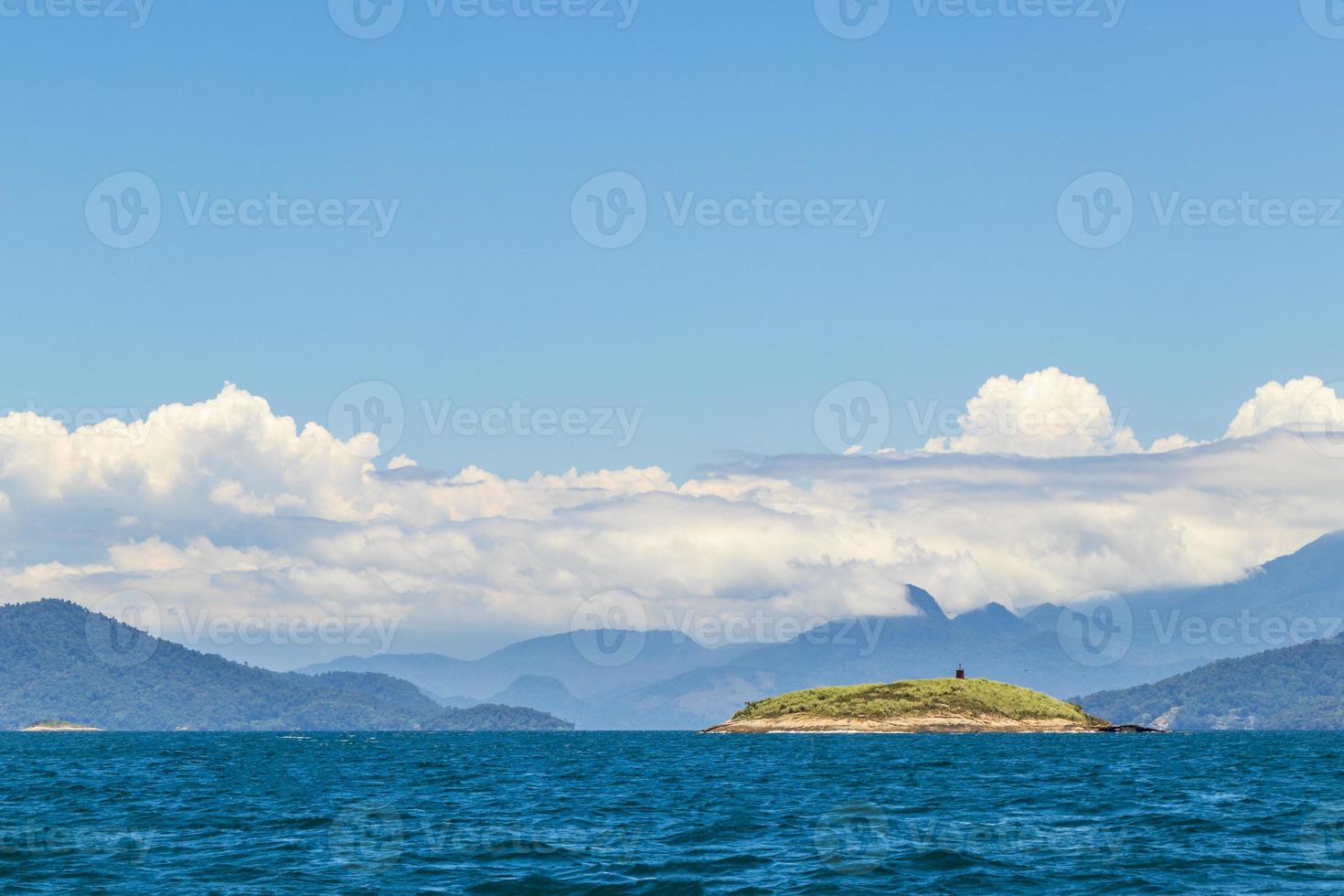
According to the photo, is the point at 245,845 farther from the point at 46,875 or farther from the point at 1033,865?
the point at 1033,865

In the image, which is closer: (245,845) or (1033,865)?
(1033,865)

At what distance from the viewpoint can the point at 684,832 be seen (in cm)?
6397

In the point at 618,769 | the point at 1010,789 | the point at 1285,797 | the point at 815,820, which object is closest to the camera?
the point at 815,820

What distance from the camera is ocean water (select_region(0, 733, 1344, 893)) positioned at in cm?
4947

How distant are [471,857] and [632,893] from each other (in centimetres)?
1110

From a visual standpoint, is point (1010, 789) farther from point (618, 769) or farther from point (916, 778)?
point (618, 769)

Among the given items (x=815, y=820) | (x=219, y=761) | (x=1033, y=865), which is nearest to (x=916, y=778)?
(x=815, y=820)

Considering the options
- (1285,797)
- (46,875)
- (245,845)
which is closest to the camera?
(46,875)

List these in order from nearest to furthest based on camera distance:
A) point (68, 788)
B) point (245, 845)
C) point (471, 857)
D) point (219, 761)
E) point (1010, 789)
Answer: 1. point (471, 857)
2. point (245, 845)
3. point (1010, 789)
4. point (68, 788)
5. point (219, 761)

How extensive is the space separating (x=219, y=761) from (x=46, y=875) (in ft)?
350

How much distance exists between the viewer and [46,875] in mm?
50562

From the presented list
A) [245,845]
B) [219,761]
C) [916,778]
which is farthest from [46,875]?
[219,761]

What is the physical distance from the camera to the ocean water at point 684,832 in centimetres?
4947

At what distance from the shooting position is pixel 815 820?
70.0m
